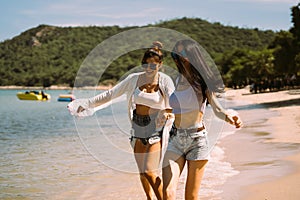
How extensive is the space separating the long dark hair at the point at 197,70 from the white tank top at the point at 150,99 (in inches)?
26.7

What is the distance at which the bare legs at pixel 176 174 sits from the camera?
466cm

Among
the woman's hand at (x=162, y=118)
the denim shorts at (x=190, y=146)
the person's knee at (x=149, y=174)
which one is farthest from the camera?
the person's knee at (x=149, y=174)

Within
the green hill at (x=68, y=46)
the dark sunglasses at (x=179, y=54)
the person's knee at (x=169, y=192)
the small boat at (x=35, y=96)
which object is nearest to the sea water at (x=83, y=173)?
the person's knee at (x=169, y=192)

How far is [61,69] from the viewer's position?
15050 centimetres

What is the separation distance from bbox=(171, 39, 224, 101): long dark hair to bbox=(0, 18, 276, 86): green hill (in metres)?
122

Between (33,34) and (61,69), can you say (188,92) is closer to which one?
(61,69)

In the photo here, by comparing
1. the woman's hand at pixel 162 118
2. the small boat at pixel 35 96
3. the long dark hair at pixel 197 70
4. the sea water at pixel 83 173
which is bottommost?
the small boat at pixel 35 96

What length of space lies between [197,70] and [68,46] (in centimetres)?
14861

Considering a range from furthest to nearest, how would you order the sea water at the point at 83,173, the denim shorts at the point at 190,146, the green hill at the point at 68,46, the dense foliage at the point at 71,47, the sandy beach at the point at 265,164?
1. the green hill at the point at 68,46
2. the dense foliage at the point at 71,47
3. the sea water at the point at 83,173
4. the sandy beach at the point at 265,164
5. the denim shorts at the point at 190,146

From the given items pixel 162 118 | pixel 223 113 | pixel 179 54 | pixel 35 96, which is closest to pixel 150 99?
pixel 162 118

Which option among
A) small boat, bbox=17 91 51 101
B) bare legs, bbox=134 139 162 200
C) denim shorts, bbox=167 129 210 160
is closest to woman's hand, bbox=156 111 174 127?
bare legs, bbox=134 139 162 200

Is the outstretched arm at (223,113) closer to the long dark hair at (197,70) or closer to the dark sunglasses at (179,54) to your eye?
the long dark hair at (197,70)

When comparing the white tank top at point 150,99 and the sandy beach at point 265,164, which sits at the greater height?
the white tank top at point 150,99

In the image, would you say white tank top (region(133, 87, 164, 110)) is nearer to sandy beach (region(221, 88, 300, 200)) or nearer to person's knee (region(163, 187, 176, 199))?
person's knee (region(163, 187, 176, 199))
